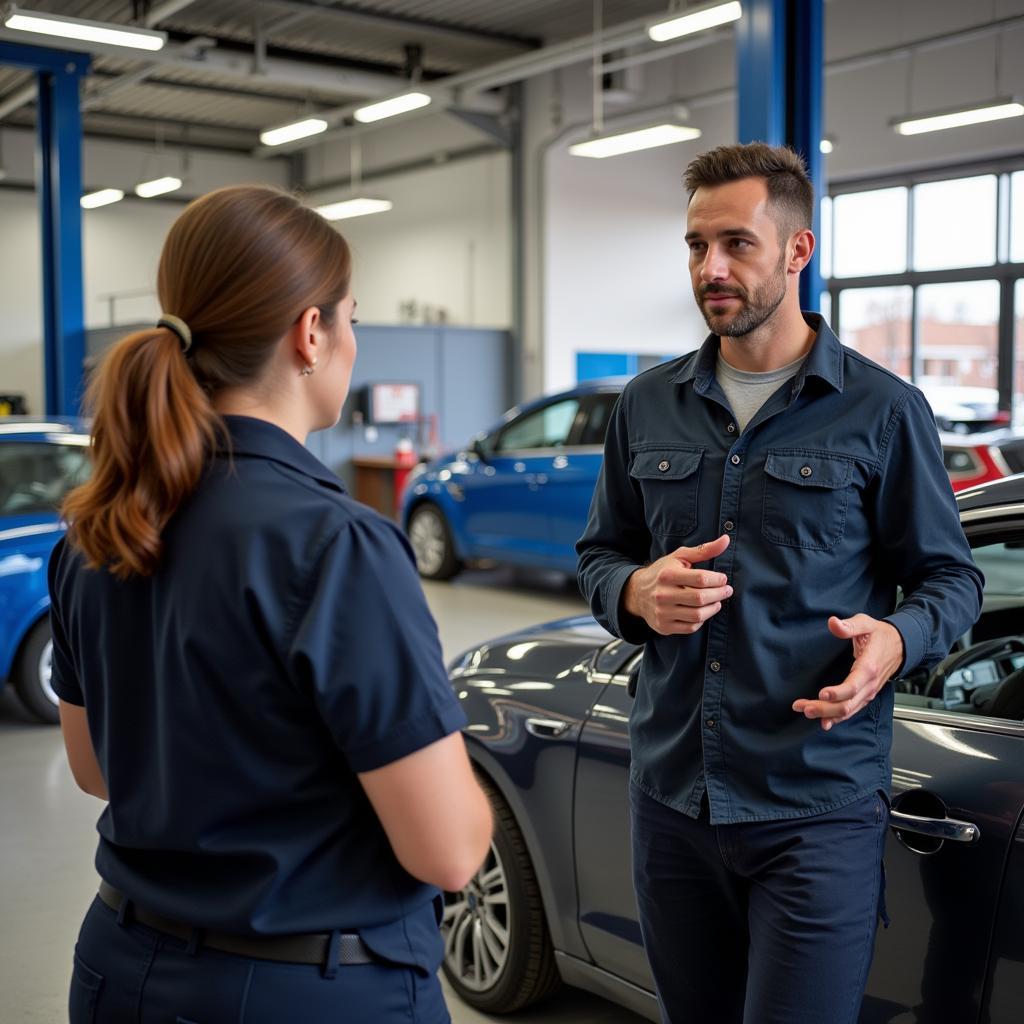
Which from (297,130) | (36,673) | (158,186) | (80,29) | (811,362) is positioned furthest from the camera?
(158,186)

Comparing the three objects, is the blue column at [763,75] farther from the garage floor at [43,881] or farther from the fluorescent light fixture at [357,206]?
Result: the fluorescent light fixture at [357,206]

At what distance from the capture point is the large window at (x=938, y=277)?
13.2 meters

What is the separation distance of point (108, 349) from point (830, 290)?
14491 millimetres

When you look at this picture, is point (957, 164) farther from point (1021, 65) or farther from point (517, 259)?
point (517, 259)

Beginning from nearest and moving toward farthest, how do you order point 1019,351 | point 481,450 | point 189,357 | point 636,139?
1. point 189,357
2. point 481,450
3. point 636,139
4. point 1019,351

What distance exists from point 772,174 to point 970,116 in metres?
9.78

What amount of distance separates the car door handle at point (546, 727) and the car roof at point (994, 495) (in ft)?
3.25

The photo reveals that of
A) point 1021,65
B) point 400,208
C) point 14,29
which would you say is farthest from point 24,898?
point 400,208

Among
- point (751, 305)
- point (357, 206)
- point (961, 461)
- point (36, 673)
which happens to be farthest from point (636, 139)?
point (751, 305)

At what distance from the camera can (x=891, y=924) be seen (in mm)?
2105

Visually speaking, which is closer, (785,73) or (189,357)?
(189,357)

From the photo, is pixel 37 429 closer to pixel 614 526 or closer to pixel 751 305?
pixel 614 526

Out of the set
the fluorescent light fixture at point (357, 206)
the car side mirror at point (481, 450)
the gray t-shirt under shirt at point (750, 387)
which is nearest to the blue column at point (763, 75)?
the gray t-shirt under shirt at point (750, 387)

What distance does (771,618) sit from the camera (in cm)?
192
